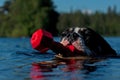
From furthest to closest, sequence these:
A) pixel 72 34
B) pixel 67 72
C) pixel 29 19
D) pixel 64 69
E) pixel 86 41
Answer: pixel 29 19
pixel 72 34
pixel 86 41
pixel 64 69
pixel 67 72

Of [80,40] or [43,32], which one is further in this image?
[80,40]

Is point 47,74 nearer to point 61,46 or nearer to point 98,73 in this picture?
point 98,73

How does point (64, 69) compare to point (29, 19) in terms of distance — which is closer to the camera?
point (64, 69)

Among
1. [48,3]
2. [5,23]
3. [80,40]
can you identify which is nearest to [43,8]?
[48,3]

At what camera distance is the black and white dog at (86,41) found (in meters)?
19.9

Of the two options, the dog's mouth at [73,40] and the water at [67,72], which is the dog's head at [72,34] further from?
the water at [67,72]

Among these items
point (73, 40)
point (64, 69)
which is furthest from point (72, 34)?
point (64, 69)

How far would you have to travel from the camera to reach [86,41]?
2030 centimetres

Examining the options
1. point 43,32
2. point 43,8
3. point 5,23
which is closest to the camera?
point 43,32

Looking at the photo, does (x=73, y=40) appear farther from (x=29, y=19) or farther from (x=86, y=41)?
(x=29, y=19)

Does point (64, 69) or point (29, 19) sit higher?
point (29, 19)

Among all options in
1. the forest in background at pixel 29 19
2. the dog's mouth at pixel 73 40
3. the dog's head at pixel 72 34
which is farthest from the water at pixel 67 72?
the forest in background at pixel 29 19

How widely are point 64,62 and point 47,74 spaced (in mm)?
3549

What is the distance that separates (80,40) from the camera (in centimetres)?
2012
